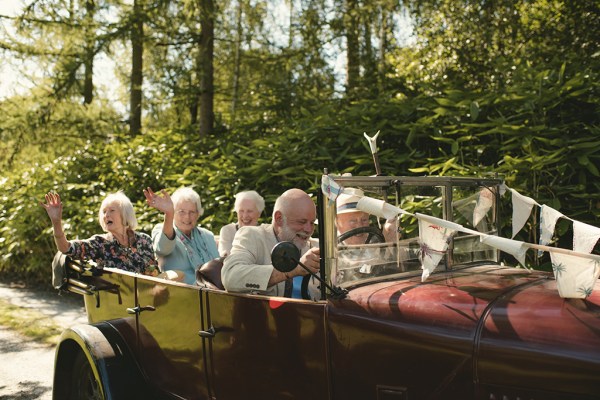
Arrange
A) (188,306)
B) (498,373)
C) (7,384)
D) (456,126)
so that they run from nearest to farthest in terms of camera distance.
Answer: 1. (498,373)
2. (188,306)
3. (7,384)
4. (456,126)

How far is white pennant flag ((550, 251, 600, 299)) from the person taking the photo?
6.66 ft

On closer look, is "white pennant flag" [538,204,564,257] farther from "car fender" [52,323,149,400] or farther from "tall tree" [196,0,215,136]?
"tall tree" [196,0,215,136]

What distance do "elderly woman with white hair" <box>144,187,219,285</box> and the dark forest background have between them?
58.2 inches

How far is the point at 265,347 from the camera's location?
2613mm

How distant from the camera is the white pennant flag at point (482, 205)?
126 inches

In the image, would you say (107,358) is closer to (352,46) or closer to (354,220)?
(354,220)

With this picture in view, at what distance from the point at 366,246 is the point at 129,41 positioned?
8.70 m

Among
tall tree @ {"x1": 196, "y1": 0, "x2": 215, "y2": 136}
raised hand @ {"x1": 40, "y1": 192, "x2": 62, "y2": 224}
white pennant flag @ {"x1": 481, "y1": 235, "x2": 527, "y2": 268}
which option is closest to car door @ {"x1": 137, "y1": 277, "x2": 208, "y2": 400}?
raised hand @ {"x1": 40, "y1": 192, "x2": 62, "y2": 224}

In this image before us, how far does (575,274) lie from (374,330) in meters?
0.72

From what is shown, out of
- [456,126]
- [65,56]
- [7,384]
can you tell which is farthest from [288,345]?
[65,56]

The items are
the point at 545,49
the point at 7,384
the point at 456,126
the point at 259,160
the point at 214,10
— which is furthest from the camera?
the point at 214,10

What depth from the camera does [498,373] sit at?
1947 millimetres

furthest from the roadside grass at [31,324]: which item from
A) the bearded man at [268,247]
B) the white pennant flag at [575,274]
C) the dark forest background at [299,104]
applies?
the white pennant flag at [575,274]

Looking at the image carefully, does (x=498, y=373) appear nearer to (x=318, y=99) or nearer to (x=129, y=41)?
(x=318, y=99)
